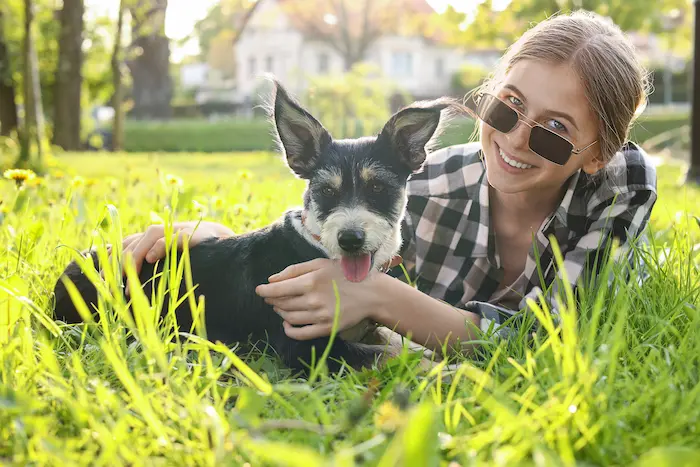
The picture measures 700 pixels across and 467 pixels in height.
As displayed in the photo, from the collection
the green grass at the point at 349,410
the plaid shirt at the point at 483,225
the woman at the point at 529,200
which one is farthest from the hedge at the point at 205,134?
the green grass at the point at 349,410

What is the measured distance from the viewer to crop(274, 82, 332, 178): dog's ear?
112 inches

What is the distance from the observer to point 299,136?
9.78 ft

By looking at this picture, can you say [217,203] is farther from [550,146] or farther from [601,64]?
[601,64]

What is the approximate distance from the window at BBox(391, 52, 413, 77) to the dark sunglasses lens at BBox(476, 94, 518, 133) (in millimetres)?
48170

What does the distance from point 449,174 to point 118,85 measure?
18395mm

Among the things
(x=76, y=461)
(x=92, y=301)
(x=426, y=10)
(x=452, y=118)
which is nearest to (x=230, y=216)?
(x=92, y=301)

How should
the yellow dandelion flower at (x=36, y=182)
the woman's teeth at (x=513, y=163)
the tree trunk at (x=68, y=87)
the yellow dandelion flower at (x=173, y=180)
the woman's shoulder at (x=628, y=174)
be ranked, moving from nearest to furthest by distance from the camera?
the woman's teeth at (x=513, y=163)
the woman's shoulder at (x=628, y=174)
the yellow dandelion flower at (x=173, y=180)
the yellow dandelion flower at (x=36, y=182)
the tree trunk at (x=68, y=87)

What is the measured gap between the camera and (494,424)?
1729mm

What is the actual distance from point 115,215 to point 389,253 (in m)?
1.21

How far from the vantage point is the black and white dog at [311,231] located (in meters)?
2.84

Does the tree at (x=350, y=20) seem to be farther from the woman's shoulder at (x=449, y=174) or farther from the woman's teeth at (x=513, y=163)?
the woman's teeth at (x=513, y=163)

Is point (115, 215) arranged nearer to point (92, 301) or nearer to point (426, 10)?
point (92, 301)

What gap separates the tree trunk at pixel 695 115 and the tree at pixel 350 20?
31.3 m

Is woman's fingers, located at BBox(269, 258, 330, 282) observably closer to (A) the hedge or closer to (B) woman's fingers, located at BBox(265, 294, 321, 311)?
(B) woman's fingers, located at BBox(265, 294, 321, 311)
